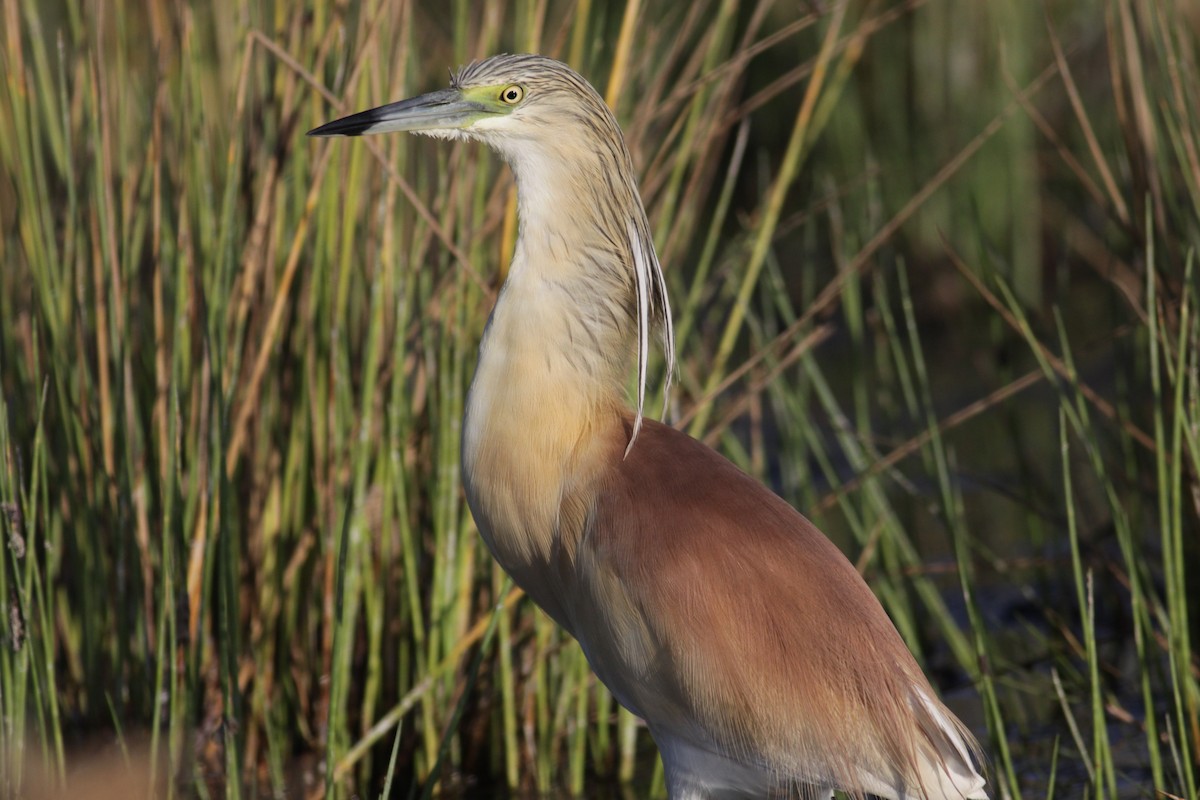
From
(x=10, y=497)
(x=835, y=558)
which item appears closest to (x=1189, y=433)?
(x=835, y=558)

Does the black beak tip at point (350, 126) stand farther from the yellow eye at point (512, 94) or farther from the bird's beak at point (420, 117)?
the yellow eye at point (512, 94)

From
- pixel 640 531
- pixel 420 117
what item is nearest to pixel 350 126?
pixel 420 117

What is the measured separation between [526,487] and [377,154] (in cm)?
63

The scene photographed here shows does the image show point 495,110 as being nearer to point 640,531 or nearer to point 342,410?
point 640,531

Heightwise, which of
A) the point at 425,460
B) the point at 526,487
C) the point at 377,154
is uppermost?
the point at 377,154

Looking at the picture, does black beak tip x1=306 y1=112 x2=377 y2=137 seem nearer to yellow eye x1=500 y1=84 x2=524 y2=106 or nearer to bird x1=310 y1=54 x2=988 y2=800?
bird x1=310 y1=54 x2=988 y2=800

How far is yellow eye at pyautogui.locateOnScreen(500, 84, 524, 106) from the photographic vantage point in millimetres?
1942

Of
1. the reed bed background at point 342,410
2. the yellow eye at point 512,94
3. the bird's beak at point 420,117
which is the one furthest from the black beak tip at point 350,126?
the reed bed background at point 342,410

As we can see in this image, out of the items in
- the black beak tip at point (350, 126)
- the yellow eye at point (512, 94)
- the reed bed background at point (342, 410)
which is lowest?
the reed bed background at point (342, 410)

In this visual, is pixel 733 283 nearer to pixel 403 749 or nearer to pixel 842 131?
pixel 403 749

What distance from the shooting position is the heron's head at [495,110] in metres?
1.95

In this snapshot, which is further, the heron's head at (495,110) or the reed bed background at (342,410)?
the reed bed background at (342,410)

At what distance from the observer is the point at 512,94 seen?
6.39 feet

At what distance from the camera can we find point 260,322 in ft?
8.29
